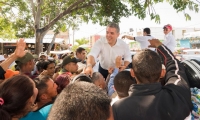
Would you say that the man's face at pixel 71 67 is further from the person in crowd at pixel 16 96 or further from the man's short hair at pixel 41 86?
the person in crowd at pixel 16 96

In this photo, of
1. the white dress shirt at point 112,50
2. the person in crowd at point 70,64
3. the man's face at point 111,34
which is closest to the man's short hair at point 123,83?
the man's face at point 111,34

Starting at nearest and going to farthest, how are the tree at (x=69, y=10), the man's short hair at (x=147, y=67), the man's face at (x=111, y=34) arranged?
1. the man's short hair at (x=147, y=67)
2. the man's face at (x=111, y=34)
3. the tree at (x=69, y=10)

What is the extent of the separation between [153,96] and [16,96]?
3.54 ft

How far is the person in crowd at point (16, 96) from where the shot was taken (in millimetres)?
1706

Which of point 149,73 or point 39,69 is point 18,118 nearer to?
point 149,73

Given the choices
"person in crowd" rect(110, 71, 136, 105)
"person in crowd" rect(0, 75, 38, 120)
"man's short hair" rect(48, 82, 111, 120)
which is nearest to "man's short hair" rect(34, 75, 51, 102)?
"person in crowd" rect(0, 75, 38, 120)

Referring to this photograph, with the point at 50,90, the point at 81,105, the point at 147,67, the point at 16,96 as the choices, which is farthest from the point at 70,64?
the point at 81,105

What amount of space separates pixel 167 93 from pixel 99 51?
2.34m

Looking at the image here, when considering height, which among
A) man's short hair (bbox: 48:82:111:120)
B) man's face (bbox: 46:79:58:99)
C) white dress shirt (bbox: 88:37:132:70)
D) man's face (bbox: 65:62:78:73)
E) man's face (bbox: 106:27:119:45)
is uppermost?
man's face (bbox: 106:27:119:45)

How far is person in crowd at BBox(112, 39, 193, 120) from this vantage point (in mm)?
1495

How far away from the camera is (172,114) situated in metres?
1.49

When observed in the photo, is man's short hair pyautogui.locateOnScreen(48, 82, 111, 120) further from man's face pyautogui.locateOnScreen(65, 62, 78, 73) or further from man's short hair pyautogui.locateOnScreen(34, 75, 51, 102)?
man's face pyautogui.locateOnScreen(65, 62, 78, 73)

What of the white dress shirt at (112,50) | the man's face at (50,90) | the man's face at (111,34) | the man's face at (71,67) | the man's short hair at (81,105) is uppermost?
the man's face at (111,34)

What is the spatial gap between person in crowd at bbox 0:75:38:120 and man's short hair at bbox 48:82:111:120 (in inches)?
35.6
